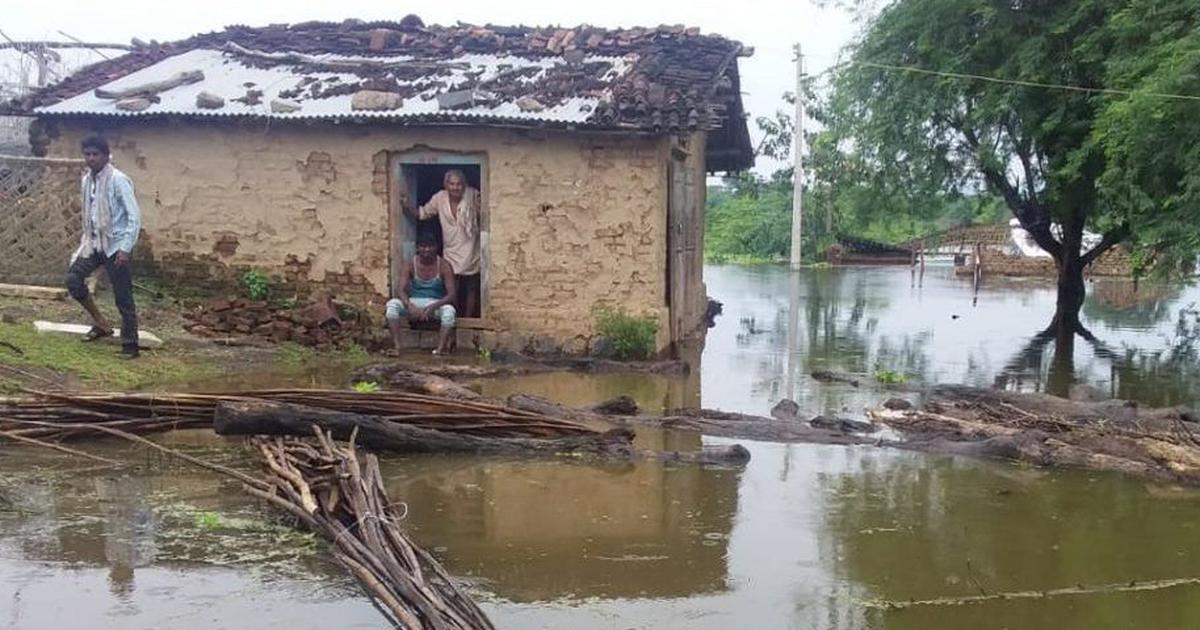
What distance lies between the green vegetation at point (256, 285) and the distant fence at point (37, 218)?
184cm

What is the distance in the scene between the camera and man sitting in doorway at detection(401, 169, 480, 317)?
12.2m

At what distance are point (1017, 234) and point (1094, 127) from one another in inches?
970

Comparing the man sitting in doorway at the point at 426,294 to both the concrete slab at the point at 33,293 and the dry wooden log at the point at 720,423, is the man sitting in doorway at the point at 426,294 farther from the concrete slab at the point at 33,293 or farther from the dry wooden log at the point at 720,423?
the dry wooden log at the point at 720,423

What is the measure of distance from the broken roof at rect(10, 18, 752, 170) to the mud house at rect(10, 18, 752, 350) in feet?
0.12

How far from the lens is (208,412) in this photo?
710 cm

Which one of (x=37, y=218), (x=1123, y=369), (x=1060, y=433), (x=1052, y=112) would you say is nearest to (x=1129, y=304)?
(x=1052, y=112)

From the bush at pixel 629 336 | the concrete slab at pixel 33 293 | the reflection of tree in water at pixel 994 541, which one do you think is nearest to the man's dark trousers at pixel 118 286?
the concrete slab at pixel 33 293

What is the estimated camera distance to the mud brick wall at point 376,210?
469 inches

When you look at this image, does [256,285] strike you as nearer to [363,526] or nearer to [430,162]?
[430,162]

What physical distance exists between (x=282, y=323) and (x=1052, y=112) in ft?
33.5

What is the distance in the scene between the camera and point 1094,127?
12.9 metres

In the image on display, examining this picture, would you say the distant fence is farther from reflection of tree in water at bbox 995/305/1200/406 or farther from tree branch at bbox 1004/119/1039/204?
tree branch at bbox 1004/119/1039/204

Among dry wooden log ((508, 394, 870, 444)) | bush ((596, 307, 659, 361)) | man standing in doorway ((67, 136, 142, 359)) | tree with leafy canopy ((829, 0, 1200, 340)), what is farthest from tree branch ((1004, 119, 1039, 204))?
man standing in doorway ((67, 136, 142, 359))

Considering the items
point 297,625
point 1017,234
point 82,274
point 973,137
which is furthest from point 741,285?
point 297,625
